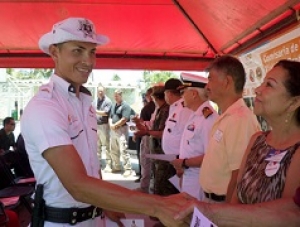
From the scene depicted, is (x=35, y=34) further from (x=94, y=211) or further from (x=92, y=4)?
(x=94, y=211)

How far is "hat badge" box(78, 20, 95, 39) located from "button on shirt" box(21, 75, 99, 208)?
0.81ft

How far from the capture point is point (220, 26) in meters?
4.56

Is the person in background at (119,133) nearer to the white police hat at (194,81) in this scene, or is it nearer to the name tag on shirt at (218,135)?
the white police hat at (194,81)

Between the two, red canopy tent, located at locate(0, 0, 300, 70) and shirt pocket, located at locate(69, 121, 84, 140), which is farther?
red canopy tent, located at locate(0, 0, 300, 70)

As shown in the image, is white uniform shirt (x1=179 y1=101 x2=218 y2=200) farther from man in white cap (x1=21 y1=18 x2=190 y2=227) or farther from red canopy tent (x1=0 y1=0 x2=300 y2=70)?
man in white cap (x1=21 y1=18 x2=190 y2=227)

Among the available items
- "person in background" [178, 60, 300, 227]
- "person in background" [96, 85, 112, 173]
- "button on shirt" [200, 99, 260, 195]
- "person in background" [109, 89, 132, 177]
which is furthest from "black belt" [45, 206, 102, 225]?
"person in background" [96, 85, 112, 173]

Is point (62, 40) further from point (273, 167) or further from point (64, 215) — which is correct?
point (273, 167)

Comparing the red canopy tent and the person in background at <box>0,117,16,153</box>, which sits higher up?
the red canopy tent

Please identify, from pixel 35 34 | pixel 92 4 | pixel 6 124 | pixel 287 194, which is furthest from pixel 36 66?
pixel 287 194

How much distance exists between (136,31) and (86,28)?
12.1 ft

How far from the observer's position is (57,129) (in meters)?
1.58

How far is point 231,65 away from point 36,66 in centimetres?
363

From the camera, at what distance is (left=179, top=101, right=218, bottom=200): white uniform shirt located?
11.1 ft

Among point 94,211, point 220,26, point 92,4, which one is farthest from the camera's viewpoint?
point 92,4
